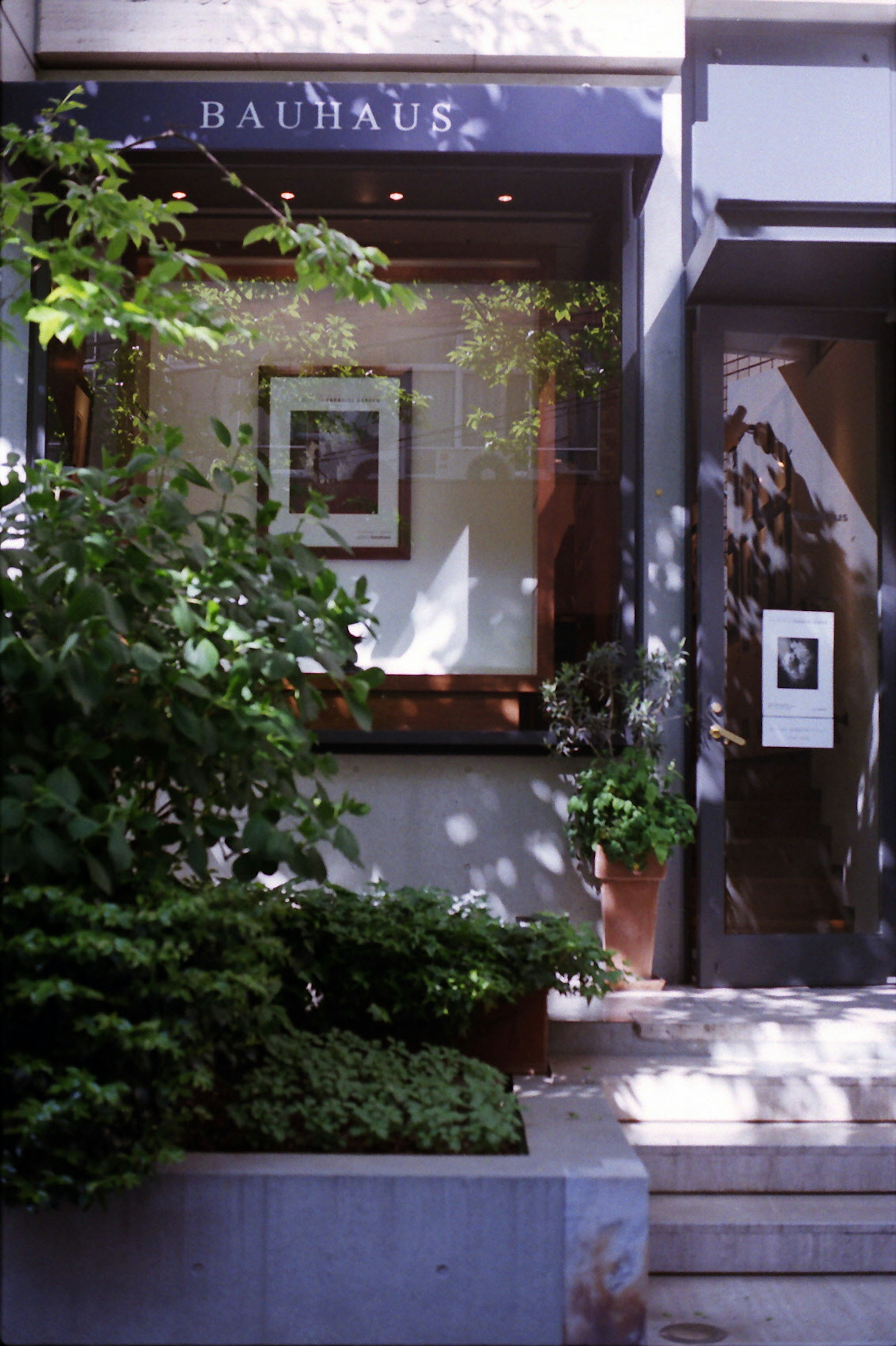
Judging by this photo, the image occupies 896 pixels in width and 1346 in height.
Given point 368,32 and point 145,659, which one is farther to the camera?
point 368,32

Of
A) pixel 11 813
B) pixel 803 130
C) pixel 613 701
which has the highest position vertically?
pixel 803 130

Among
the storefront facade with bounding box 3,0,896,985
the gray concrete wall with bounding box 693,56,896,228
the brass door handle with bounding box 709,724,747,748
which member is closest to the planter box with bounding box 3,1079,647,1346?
the storefront facade with bounding box 3,0,896,985

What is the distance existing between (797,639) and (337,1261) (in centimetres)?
386

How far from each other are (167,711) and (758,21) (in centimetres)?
503

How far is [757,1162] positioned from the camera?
396 cm

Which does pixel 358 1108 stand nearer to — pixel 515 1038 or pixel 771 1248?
pixel 515 1038

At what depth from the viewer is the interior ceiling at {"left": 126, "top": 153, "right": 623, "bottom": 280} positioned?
5789mm

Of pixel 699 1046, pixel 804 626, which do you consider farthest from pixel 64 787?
pixel 804 626

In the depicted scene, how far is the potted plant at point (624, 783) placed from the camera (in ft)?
17.1

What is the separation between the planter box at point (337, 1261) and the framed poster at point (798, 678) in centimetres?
316

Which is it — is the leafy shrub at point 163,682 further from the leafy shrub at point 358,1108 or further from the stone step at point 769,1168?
the stone step at point 769,1168

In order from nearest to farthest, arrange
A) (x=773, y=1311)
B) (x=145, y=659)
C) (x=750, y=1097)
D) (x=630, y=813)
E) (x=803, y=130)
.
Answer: (x=145, y=659) → (x=773, y=1311) → (x=750, y=1097) → (x=630, y=813) → (x=803, y=130)

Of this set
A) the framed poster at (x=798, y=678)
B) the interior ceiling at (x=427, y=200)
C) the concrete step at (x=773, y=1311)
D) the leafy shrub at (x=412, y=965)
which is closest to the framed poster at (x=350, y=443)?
the interior ceiling at (x=427, y=200)

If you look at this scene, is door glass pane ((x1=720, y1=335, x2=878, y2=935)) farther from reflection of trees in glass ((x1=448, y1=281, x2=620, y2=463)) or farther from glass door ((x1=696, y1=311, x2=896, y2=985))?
reflection of trees in glass ((x1=448, y1=281, x2=620, y2=463))
